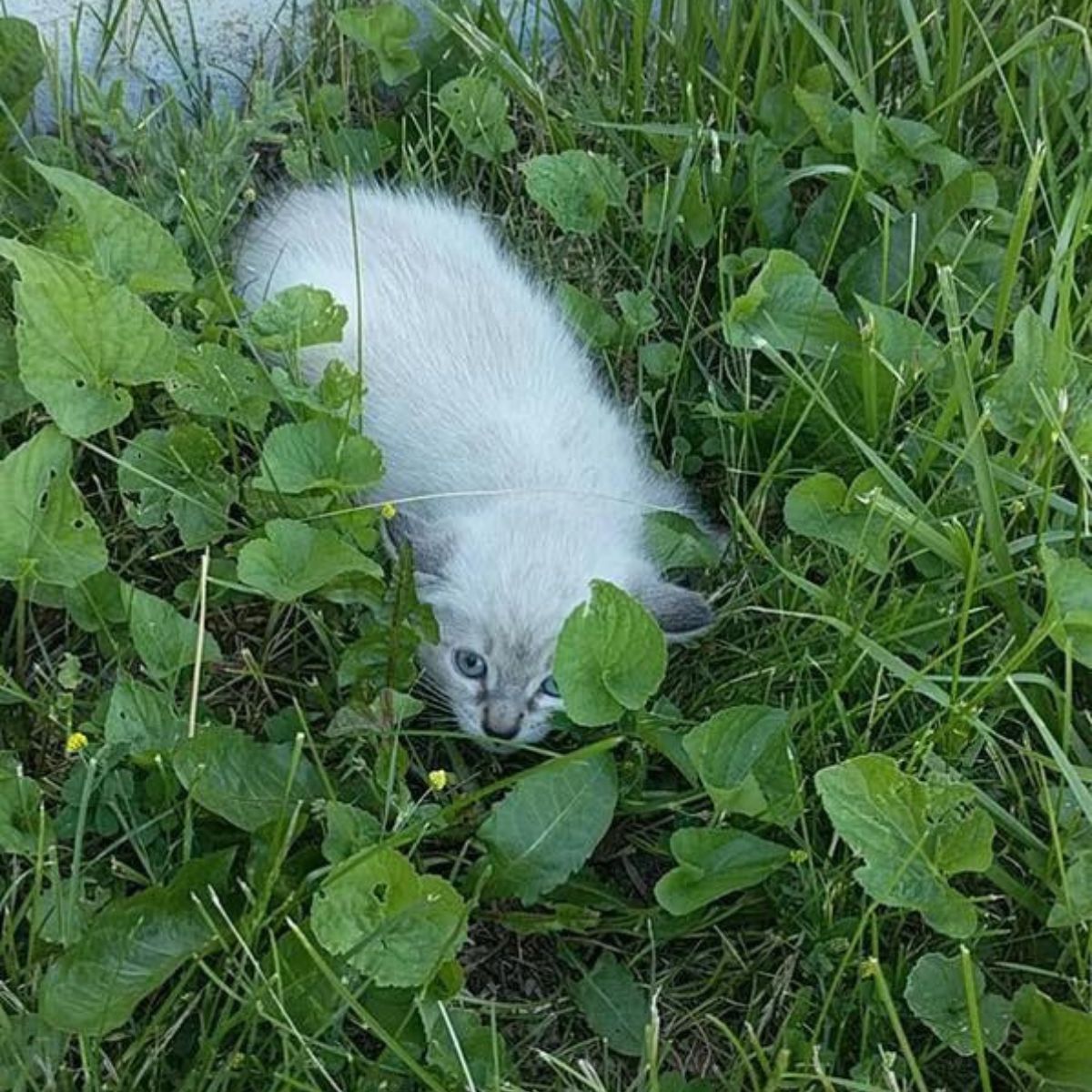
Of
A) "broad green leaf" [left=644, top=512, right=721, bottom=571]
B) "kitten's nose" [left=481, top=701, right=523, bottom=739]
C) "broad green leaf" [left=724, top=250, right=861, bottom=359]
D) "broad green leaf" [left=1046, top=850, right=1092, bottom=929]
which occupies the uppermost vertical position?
"broad green leaf" [left=724, top=250, right=861, bottom=359]

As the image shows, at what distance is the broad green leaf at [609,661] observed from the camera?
188 cm

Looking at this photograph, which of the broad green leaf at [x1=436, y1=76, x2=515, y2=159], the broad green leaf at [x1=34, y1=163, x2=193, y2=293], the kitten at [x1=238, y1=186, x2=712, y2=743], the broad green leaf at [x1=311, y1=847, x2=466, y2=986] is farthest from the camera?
the broad green leaf at [x1=436, y1=76, x2=515, y2=159]

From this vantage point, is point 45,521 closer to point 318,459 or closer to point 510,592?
point 318,459

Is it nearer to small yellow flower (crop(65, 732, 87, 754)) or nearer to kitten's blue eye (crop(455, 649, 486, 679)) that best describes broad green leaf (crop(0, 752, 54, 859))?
small yellow flower (crop(65, 732, 87, 754))

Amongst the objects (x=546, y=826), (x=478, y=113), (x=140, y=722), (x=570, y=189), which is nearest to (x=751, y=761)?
(x=546, y=826)

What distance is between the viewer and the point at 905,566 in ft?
7.37

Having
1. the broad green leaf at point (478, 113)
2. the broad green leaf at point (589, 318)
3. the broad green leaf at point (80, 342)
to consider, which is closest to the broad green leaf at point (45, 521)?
the broad green leaf at point (80, 342)

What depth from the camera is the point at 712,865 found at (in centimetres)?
191

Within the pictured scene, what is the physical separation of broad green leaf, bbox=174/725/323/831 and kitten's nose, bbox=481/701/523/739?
0.34m

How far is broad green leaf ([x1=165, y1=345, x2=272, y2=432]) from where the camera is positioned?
214 centimetres

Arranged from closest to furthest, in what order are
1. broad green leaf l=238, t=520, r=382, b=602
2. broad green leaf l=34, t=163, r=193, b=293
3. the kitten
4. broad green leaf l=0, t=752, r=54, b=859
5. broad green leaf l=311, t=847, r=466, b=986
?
broad green leaf l=311, t=847, r=466, b=986 < broad green leaf l=0, t=752, r=54, b=859 < broad green leaf l=238, t=520, r=382, b=602 < broad green leaf l=34, t=163, r=193, b=293 < the kitten

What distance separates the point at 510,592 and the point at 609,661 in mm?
452

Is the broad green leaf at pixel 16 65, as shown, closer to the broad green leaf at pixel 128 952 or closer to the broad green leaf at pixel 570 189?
the broad green leaf at pixel 570 189

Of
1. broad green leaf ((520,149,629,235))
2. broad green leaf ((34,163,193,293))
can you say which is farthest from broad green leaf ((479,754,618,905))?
broad green leaf ((520,149,629,235))
